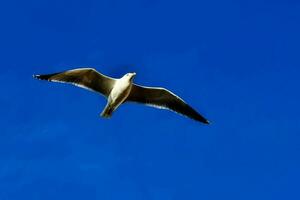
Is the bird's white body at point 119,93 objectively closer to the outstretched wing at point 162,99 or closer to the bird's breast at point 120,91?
the bird's breast at point 120,91

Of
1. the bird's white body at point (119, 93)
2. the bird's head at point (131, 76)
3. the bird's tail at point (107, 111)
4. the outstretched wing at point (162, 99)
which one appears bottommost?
the bird's tail at point (107, 111)

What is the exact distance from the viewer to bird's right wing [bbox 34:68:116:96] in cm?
2786

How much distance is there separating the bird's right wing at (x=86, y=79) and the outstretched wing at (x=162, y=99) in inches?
36.8

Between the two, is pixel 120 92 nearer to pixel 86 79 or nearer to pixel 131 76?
pixel 131 76

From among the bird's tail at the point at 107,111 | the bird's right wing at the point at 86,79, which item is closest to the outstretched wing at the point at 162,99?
the bird's right wing at the point at 86,79

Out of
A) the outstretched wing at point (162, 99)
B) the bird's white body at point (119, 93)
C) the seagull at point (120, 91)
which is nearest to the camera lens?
the bird's white body at point (119, 93)

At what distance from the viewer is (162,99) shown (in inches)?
1151

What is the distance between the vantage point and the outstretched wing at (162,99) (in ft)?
94.8

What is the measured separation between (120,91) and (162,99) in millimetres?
2001

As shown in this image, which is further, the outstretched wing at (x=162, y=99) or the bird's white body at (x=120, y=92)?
the outstretched wing at (x=162, y=99)

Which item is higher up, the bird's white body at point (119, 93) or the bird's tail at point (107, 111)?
the bird's white body at point (119, 93)

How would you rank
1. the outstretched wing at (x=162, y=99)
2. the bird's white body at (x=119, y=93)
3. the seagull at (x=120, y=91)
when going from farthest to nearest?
the outstretched wing at (x=162, y=99) < the seagull at (x=120, y=91) < the bird's white body at (x=119, y=93)

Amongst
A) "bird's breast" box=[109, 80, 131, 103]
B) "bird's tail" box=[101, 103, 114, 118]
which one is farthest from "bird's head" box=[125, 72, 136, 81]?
"bird's tail" box=[101, 103, 114, 118]

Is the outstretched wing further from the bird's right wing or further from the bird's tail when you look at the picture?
the bird's tail
